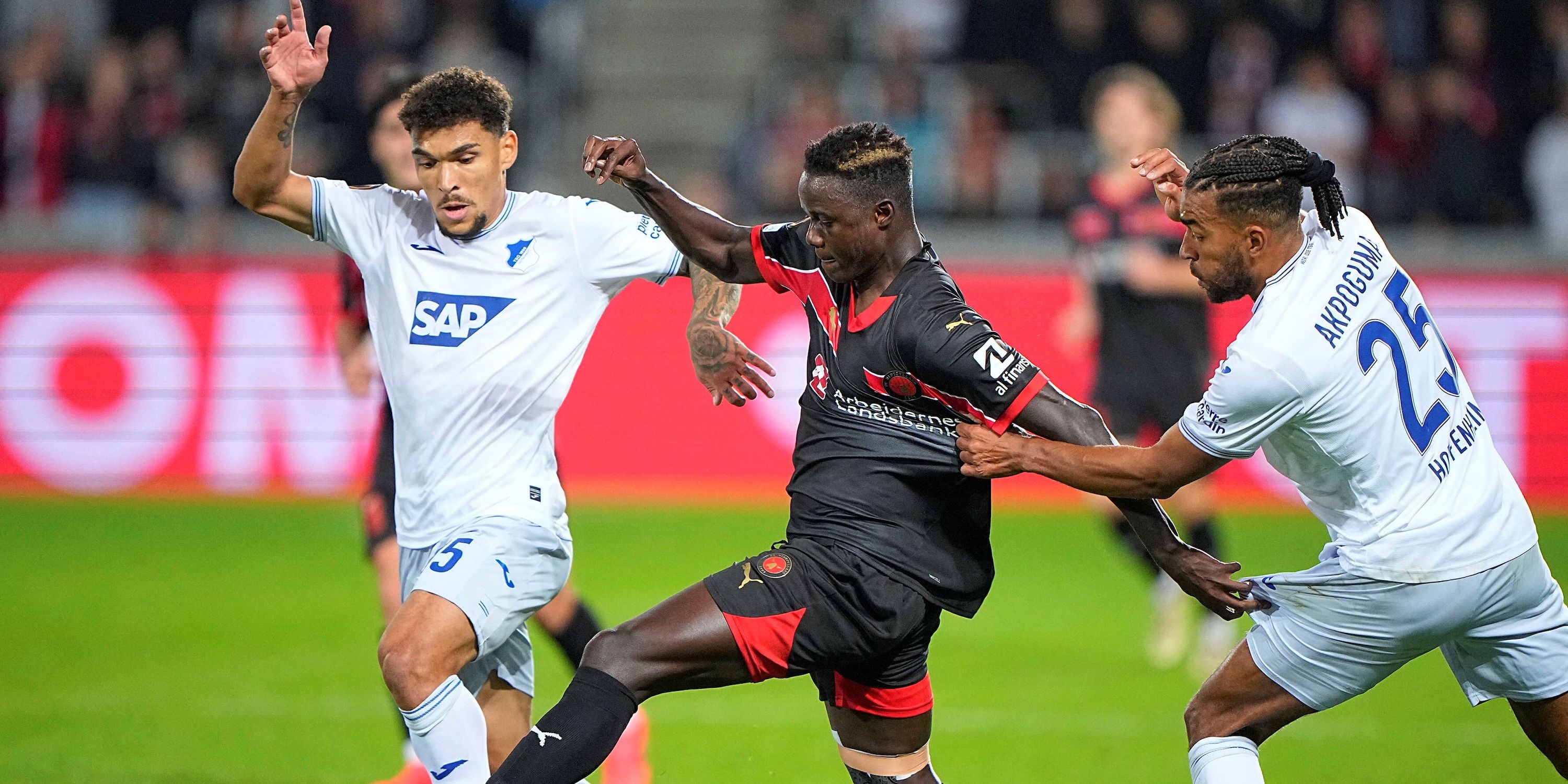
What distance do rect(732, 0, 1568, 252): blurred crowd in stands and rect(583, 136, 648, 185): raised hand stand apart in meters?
9.54

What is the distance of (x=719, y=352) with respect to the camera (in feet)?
15.7

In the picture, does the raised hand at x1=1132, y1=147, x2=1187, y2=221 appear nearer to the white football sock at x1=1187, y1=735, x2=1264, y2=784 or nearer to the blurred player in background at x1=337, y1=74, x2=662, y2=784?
the white football sock at x1=1187, y1=735, x2=1264, y2=784

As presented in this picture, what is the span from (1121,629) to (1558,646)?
4.61 metres

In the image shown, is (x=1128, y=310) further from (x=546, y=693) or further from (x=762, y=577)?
(x=762, y=577)

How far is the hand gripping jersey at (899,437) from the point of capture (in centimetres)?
407

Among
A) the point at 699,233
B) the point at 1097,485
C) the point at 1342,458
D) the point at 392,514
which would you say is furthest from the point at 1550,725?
the point at 392,514

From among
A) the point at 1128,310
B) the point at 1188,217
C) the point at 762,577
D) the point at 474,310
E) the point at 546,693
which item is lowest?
the point at 546,693

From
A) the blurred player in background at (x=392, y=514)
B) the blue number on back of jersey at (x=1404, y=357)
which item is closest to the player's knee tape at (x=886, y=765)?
the blurred player in background at (x=392, y=514)

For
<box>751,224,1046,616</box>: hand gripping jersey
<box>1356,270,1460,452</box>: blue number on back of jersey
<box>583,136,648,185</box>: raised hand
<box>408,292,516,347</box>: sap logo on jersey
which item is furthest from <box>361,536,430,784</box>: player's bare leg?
<box>1356,270,1460,452</box>: blue number on back of jersey

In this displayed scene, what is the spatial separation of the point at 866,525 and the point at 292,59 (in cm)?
205

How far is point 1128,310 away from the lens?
872 cm

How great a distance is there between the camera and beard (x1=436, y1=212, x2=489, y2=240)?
4.75 m

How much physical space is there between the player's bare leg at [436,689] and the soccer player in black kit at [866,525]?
0.96ft

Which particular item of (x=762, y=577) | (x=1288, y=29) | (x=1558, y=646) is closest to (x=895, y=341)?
(x=762, y=577)
